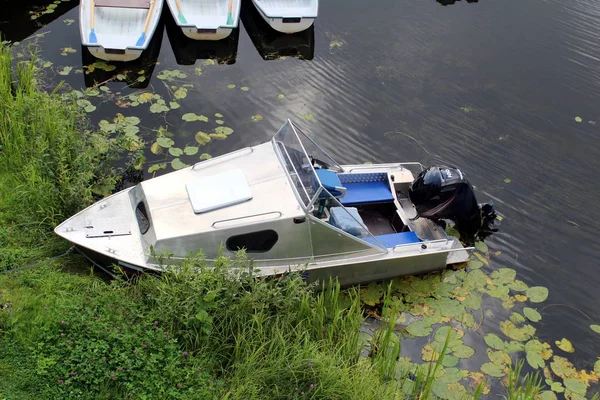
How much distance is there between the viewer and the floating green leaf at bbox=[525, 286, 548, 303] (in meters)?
7.97

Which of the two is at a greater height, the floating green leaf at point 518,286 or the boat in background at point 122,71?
the boat in background at point 122,71

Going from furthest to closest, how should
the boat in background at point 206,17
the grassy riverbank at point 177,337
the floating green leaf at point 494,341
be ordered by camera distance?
1. the boat in background at point 206,17
2. the floating green leaf at point 494,341
3. the grassy riverbank at point 177,337

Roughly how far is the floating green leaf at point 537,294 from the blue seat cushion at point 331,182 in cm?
319

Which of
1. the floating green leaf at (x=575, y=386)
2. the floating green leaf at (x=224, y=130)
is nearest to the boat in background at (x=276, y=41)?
the floating green leaf at (x=224, y=130)

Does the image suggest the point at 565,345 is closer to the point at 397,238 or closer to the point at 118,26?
the point at 397,238

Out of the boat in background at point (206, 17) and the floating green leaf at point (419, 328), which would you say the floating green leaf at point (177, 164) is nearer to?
the boat in background at point (206, 17)

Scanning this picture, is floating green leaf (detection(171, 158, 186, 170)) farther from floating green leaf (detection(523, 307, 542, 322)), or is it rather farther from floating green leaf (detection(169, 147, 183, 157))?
floating green leaf (detection(523, 307, 542, 322))

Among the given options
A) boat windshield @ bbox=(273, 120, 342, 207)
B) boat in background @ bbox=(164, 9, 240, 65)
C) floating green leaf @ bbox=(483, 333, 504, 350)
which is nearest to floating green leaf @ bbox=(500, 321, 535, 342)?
floating green leaf @ bbox=(483, 333, 504, 350)

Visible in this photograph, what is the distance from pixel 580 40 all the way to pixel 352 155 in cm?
760

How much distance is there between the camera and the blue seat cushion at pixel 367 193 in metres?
8.32

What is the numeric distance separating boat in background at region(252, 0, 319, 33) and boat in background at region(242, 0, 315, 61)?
10.7 inches

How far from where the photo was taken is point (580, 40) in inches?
536

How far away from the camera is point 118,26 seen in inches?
451

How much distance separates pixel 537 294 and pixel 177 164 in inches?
240
